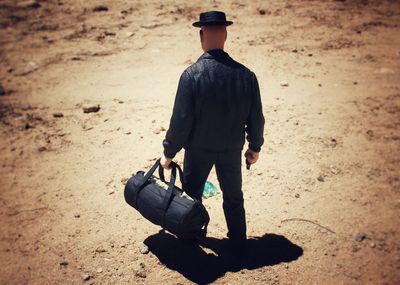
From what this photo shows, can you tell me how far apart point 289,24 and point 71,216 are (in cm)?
757

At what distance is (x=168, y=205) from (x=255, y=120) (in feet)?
3.56

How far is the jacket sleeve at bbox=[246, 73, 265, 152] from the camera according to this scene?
2.62m

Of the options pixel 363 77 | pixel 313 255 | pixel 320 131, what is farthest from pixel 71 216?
pixel 363 77

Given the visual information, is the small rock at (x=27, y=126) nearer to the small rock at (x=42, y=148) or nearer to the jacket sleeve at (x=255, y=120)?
the small rock at (x=42, y=148)

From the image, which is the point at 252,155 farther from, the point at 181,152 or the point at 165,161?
the point at 181,152

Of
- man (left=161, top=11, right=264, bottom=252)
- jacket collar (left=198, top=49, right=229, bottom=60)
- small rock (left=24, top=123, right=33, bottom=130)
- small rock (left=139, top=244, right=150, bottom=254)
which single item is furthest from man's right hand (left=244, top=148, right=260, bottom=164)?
small rock (left=24, top=123, right=33, bottom=130)

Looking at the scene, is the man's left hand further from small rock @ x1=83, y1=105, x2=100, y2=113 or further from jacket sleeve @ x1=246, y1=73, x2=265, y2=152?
small rock @ x1=83, y1=105, x2=100, y2=113

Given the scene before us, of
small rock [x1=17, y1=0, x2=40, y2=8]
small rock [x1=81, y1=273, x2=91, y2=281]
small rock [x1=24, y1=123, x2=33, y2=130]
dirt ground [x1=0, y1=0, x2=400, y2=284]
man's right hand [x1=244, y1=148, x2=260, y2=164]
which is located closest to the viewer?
man's right hand [x1=244, y1=148, x2=260, y2=164]

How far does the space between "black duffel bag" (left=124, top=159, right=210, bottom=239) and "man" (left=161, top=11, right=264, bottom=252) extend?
226 mm

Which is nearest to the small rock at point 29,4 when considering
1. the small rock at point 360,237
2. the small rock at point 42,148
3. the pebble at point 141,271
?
the small rock at point 42,148

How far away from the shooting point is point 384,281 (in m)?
3.03

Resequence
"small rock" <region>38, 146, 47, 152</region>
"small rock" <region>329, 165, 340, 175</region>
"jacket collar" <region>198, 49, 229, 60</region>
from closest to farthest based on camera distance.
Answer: "jacket collar" <region>198, 49, 229, 60</region> → "small rock" <region>329, 165, 340, 175</region> → "small rock" <region>38, 146, 47, 152</region>

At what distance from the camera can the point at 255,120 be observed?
8.94ft

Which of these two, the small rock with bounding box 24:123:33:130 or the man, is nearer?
the man
